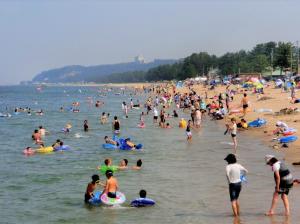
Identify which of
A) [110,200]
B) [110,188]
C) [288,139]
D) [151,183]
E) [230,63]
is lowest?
[151,183]

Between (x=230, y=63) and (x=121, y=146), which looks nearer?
(x=121, y=146)

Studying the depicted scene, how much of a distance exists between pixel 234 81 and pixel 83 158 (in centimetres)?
8001

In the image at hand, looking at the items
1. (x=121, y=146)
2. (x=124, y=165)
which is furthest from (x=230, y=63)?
(x=124, y=165)

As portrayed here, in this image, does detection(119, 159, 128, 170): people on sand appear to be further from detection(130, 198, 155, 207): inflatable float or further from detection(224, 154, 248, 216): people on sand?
detection(224, 154, 248, 216): people on sand

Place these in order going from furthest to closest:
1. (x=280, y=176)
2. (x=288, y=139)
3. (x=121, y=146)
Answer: (x=121, y=146), (x=288, y=139), (x=280, y=176)

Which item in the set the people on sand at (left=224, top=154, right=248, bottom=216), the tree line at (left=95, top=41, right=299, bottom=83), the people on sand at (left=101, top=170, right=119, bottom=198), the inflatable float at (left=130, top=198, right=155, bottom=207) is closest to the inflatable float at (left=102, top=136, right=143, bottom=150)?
the inflatable float at (left=130, top=198, right=155, bottom=207)

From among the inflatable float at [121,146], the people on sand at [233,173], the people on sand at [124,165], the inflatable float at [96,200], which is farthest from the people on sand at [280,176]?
the inflatable float at [121,146]

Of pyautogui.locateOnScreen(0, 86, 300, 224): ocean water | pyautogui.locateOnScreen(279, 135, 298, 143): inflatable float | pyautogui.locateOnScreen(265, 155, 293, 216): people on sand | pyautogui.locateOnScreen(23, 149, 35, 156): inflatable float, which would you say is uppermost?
pyautogui.locateOnScreen(265, 155, 293, 216): people on sand

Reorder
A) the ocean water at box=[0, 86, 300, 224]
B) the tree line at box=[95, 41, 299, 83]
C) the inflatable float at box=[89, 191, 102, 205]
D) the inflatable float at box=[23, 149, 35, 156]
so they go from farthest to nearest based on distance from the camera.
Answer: the tree line at box=[95, 41, 299, 83], the inflatable float at box=[23, 149, 35, 156], the inflatable float at box=[89, 191, 102, 205], the ocean water at box=[0, 86, 300, 224]

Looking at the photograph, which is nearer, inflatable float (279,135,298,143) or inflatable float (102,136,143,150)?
inflatable float (279,135,298,143)

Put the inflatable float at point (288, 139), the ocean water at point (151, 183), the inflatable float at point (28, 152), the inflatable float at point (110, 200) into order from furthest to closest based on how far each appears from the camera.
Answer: the inflatable float at point (28, 152)
the inflatable float at point (288, 139)
the inflatable float at point (110, 200)
the ocean water at point (151, 183)

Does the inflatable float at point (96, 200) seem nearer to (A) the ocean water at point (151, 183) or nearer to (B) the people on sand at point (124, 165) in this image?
(A) the ocean water at point (151, 183)

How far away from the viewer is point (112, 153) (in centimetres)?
2567

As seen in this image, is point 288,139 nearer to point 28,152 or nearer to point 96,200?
point 96,200
